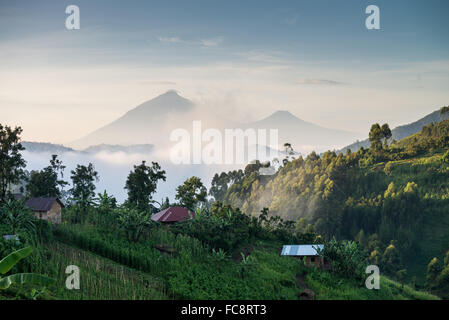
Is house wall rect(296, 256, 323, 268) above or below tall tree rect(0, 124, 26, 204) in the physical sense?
below

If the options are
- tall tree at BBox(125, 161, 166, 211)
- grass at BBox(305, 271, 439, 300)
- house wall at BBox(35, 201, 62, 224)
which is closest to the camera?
grass at BBox(305, 271, 439, 300)

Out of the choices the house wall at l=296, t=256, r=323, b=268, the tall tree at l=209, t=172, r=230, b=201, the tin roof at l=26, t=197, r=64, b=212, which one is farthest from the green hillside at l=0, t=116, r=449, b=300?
the tall tree at l=209, t=172, r=230, b=201

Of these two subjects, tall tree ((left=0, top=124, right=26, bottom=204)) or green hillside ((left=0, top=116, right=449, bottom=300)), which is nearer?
green hillside ((left=0, top=116, right=449, bottom=300))

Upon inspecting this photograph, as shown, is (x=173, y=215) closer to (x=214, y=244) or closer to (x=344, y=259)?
(x=214, y=244)

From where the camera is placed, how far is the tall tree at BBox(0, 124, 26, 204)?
2184 centimetres

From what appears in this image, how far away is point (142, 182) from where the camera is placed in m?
25.0

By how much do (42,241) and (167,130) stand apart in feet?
375

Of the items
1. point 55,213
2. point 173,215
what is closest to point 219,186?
point 173,215

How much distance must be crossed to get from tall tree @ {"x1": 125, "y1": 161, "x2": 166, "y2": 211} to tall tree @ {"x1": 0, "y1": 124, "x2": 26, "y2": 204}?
5.22m

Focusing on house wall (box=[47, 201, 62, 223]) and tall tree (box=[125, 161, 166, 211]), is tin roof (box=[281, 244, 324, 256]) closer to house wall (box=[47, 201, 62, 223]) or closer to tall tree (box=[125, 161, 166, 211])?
tall tree (box=[125, 161, 166, 211])

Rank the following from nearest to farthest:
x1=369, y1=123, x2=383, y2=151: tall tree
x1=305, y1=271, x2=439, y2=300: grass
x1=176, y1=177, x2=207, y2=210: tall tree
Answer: x1=305, y1=271, x2=439, y2=300: grass → x1=176, y1=177, x2=207, y2=210: tall tree → x1=369, y1=123, x2=383, y2=151: tall tree

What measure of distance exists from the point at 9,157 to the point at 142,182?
631 centimetres

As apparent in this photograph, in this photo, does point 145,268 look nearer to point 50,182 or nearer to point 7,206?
point 7,206
